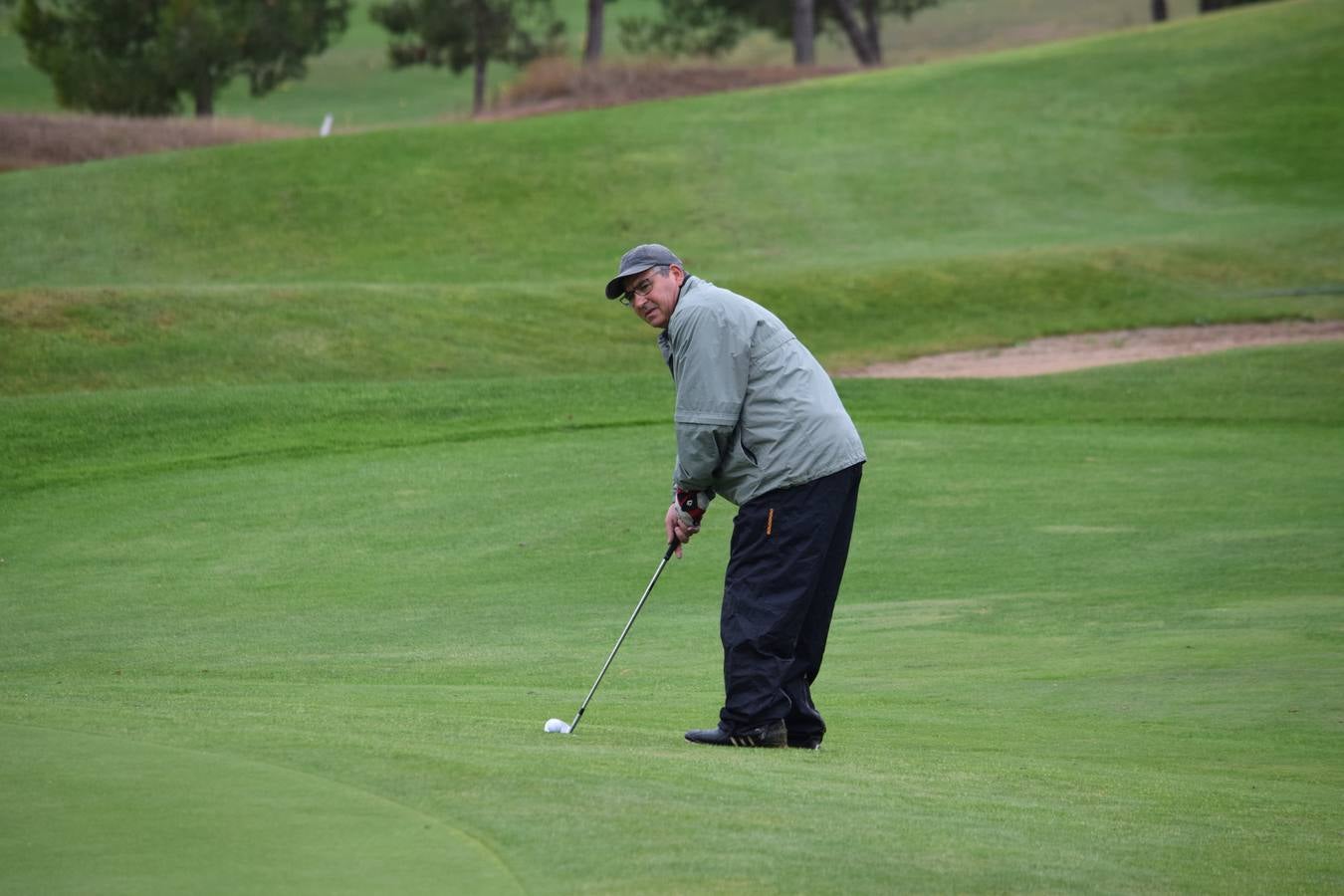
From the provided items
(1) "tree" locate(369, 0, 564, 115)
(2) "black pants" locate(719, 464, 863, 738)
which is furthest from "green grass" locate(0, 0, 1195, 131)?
(2) "black pants" locate(719, 464, 863, 738)

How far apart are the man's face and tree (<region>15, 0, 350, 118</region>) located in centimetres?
4323

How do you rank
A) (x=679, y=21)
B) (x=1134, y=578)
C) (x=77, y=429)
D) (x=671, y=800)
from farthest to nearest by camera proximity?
1. (x=679, y=21)
2. (x=77, y=429)
3. (x=1134, y=578)
4. (x=671, y=800)

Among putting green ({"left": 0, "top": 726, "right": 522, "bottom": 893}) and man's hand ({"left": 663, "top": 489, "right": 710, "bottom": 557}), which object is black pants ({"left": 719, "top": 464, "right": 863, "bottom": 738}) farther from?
putting green ({"left": 0, "top": 726, "right": 522, "bottom": 893})

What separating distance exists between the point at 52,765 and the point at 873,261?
908 inches

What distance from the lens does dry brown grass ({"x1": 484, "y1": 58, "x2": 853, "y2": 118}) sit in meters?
45.2

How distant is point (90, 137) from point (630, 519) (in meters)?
29.0

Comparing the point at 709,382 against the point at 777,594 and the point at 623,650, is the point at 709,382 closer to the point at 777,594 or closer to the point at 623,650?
the point at 777,594

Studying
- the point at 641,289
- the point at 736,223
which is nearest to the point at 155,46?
the point at 736,223

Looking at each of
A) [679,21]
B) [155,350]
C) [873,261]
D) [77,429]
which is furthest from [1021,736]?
[679,21]

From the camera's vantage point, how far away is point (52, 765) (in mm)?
5113

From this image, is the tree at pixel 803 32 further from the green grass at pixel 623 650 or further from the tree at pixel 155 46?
the green grass at pixel 623 650

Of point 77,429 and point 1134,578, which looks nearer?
point 1134,578

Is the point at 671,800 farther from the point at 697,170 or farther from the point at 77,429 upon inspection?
the point at 697,170

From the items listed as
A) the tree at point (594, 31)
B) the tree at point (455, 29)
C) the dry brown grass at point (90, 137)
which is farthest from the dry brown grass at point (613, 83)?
the dry brown grass at point (90, 137)
